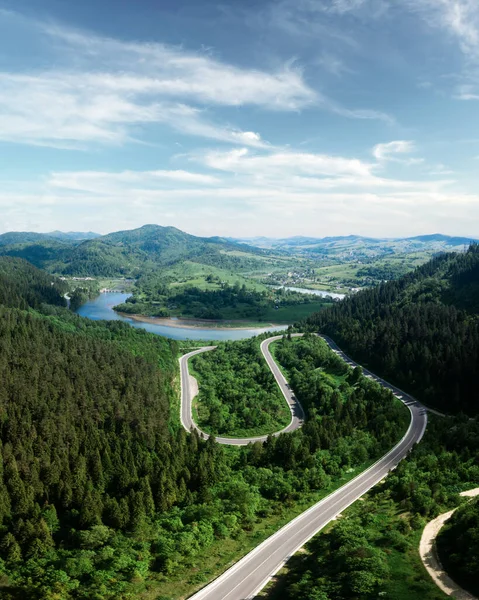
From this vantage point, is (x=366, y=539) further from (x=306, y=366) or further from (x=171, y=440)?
(x=306, y=366)

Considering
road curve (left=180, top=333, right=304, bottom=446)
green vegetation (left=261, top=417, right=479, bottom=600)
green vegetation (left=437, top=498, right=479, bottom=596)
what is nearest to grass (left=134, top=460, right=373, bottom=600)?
green vegetation (left=261, top=417, right=479, bottom=600)

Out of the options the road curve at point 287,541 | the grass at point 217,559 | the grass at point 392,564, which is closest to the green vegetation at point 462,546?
the grass at point 392,564

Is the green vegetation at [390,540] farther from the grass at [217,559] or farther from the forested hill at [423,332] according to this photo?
the forested hill at [423,332]

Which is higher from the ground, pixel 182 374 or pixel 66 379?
pixel 66 379

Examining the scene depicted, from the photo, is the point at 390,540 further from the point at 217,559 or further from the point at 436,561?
the point at 217,559

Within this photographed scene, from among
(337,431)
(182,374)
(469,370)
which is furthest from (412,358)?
(182,374)

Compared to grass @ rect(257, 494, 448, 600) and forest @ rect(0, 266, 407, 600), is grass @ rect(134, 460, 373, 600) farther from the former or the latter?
grass @ rect(257, 494, 448, 600)
